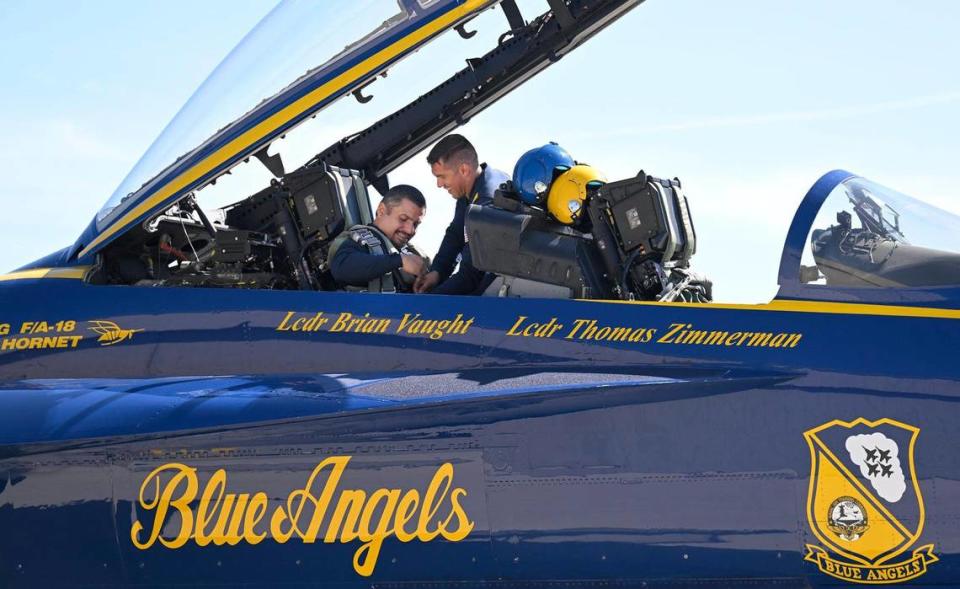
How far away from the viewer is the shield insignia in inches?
191

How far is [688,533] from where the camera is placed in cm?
501

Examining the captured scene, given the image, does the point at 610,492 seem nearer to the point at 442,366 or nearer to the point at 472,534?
the point at 472,534

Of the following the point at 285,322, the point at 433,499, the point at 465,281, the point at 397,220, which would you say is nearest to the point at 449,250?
the point at 397,220

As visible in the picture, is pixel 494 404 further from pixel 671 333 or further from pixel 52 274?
pixel 52 274

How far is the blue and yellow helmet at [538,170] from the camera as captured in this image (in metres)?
6.25

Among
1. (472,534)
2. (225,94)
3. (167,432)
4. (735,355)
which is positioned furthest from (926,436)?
(225,94)

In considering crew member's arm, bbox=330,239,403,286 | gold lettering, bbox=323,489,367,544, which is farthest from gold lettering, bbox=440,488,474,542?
crew member's arm, bbox=330,239,403,286

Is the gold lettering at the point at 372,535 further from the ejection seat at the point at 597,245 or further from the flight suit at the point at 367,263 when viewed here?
the flight suit at the point at 367,263

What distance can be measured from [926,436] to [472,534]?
204 cm

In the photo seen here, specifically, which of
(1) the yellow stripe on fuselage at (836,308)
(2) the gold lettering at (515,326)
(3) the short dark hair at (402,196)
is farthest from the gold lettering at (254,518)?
(3) the short dark hair at (402,196)

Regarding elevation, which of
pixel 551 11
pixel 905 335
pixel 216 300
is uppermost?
pixel 551 11

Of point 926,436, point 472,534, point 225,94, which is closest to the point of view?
point 926,436

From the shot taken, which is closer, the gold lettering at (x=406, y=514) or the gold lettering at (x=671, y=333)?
the gold lettering at (x=406, y=514)

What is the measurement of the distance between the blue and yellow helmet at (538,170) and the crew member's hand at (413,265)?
0.79 meters
